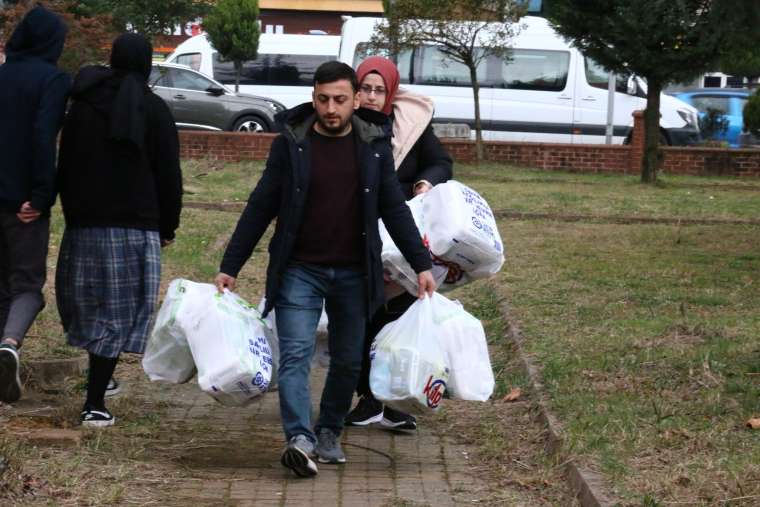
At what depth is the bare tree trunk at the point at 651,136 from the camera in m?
21.5

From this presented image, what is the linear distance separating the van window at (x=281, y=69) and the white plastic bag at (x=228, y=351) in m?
23.9

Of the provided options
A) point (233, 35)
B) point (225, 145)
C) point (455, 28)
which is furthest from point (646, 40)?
point (233, 35)

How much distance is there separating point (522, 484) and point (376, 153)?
1.55 metres

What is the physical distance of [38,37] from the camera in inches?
260

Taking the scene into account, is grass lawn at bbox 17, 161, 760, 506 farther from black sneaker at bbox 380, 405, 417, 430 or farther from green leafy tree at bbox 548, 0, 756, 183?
green leafy tree at bbox 548, 0, 756, 183

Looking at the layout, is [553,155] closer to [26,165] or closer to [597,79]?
[597,79]

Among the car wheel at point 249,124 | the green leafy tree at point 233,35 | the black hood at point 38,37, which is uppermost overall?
the green leafy tree at point 233,35

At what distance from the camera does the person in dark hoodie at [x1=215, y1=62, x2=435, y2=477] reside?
587 centimetres

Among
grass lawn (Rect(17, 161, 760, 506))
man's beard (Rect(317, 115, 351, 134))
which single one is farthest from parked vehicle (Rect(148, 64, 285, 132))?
man's beard (Rect(317, 115, 351, 134))

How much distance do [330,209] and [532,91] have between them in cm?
2227

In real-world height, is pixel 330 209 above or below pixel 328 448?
above

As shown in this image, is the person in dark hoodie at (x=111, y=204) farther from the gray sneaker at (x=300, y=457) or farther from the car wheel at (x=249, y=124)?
the car wheel at (x=249, y=124)

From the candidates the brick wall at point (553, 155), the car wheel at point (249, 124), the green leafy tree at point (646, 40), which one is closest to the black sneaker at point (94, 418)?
the green leafy tree at point (646, 40)

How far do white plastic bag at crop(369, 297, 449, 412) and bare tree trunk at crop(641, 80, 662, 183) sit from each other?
16.0 metres
